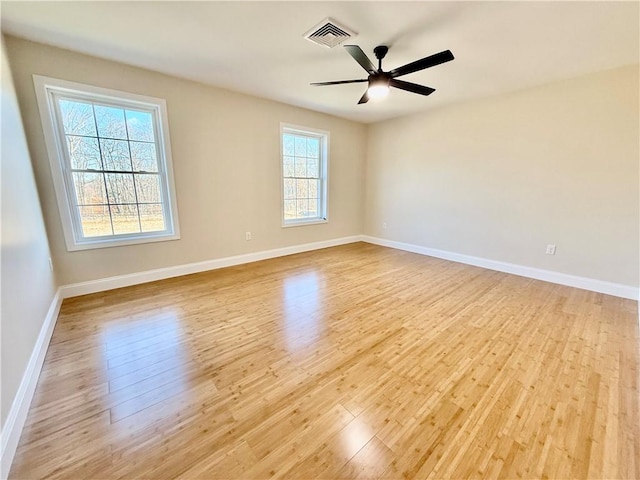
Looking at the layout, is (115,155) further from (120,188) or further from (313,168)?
(313,168)

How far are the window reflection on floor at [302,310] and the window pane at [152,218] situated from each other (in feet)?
5.91

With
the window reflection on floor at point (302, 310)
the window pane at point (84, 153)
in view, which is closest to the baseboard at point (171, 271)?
the window reflection on floor at point (302, 310)

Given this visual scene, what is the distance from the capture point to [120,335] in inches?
85.9

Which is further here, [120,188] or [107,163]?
[120,188]

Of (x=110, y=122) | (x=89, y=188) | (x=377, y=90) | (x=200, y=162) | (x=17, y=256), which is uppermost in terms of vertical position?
(x=377, y=90)

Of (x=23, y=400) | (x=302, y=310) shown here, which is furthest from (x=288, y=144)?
(x=23, y=400)

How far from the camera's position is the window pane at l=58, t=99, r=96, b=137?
8.83ft

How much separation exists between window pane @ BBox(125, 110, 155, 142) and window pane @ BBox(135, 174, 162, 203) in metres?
0.45

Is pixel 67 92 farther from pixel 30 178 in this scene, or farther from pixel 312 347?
pixel 312 347

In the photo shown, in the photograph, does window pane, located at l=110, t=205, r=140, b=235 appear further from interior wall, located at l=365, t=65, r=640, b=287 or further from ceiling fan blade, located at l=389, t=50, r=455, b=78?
interior wall, located at l=365, t=65, r=640, b=287

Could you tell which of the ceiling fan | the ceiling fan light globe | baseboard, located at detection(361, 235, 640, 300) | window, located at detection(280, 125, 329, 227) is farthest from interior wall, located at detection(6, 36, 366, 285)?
baseboard, located at detection(361, 235, 640, 300)

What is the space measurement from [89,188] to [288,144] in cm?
277

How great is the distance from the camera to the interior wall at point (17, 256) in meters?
1.38

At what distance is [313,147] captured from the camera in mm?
4844
